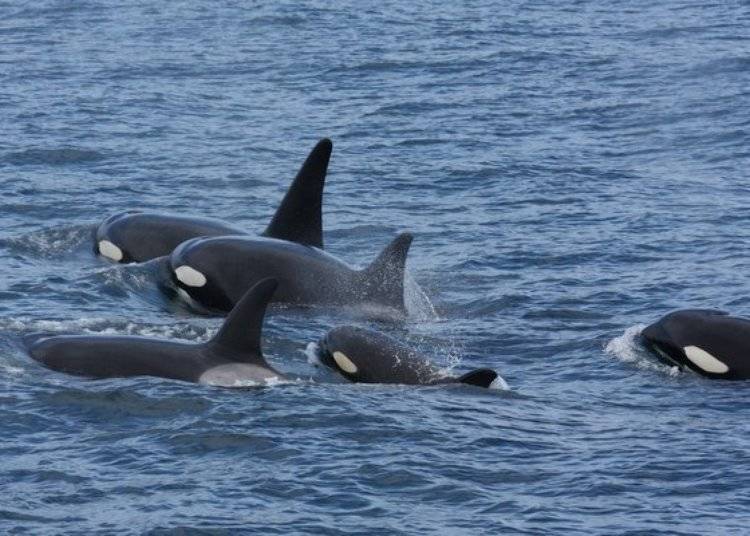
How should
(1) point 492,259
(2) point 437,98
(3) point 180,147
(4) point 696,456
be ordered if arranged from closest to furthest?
1. (4) point 696,456
2. (1) point 492,259
3. (3) point 180,147
4. (2) point 437,98

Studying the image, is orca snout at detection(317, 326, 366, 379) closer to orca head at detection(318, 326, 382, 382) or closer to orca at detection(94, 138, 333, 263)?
orca head at detection(318, 326, 382, 382)

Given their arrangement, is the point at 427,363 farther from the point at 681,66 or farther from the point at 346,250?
the point at 681,66

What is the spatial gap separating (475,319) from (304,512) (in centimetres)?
617

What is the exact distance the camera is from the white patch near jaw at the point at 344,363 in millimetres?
14875

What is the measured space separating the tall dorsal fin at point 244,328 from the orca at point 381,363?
97cm

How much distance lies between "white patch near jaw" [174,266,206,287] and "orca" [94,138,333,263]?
1.21 meters

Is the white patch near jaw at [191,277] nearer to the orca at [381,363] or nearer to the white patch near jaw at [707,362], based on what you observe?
the orca at [381,363]

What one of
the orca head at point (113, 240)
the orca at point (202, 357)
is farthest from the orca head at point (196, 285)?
the orca at point (202, 357)

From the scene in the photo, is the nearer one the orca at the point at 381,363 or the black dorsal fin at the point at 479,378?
the black dorsal fin at the point at 479,378

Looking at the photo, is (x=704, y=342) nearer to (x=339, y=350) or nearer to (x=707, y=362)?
(x=707, y=362)

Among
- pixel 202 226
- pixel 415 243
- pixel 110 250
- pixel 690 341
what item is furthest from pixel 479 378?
pixel 415 243

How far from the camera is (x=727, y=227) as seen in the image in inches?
851

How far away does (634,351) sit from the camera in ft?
53.1

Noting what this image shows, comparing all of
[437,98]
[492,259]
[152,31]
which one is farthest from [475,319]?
[152,31]
